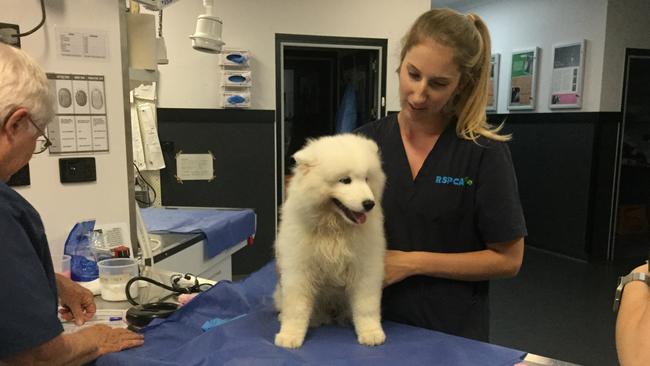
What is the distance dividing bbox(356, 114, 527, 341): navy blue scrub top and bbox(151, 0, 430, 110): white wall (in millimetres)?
3185

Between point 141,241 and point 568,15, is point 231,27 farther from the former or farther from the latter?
point 568,15

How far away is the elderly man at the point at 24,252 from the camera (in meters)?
0.96

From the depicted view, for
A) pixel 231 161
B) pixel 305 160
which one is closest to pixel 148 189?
pixel 231 161

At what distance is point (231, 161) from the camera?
4820 mm

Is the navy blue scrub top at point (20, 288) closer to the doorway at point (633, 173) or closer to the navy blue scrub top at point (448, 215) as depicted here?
the navy blue scrub top at point (448, 215)

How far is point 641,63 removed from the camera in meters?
5.43

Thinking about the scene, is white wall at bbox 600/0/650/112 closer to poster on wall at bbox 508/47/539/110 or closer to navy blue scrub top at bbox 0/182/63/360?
poster on wall at bbox 508/47/539/110

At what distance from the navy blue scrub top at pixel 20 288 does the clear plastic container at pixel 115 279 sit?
74 centimetres

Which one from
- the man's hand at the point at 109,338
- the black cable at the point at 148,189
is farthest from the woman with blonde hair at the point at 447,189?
the black cable at the point at 148,189

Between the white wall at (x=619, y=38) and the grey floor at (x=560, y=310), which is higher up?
the white wall at (x=619, y=38)

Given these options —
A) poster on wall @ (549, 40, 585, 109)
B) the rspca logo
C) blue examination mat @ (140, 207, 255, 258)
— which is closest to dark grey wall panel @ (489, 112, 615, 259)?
poster on wall @ (549, 40, 585, 109)

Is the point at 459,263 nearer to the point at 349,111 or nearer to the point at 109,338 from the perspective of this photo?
the point at 109,338

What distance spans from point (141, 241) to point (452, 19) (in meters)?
1.65

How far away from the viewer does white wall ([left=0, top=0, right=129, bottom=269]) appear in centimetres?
183
